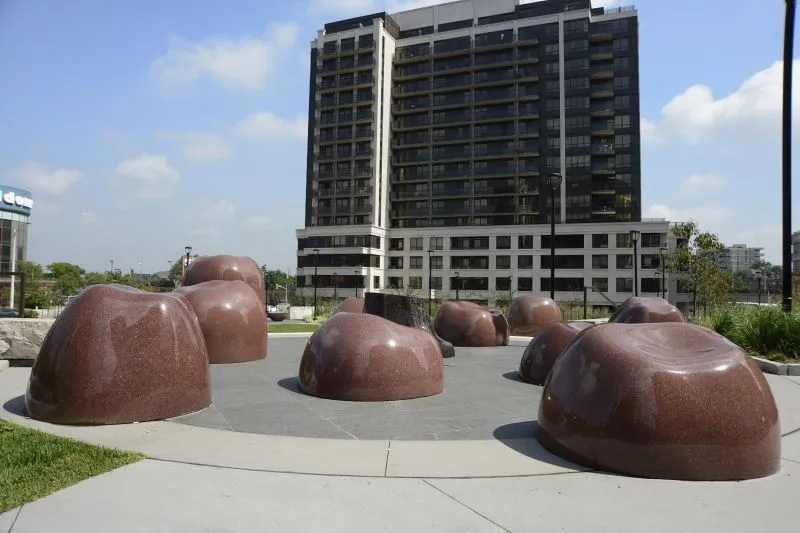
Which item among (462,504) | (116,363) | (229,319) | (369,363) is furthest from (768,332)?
(116,363)

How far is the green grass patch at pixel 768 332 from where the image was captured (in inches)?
520

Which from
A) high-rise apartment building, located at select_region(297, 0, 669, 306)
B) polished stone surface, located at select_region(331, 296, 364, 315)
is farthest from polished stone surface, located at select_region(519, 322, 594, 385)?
high-rise apartment building, located at select_region(297, 0, 669, 306)

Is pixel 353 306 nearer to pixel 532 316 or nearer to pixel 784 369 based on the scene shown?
pixel 532 316

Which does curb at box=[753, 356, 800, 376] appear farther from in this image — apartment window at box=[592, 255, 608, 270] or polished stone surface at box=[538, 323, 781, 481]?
apartment window at box=[592, 255, 608, 270]

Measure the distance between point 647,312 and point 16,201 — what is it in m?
91.6

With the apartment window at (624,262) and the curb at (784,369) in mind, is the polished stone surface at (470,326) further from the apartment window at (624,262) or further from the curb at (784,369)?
the apartment window at (624,262)

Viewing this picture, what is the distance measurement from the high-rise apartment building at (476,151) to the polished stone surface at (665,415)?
203 feet

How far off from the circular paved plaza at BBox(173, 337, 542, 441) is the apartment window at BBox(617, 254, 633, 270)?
2404 inches


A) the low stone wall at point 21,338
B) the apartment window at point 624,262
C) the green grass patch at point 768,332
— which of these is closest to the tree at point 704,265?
the apartment window at point 624,262

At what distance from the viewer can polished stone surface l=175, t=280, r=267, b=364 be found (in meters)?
12.5

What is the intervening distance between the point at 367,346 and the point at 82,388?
3.97 metres

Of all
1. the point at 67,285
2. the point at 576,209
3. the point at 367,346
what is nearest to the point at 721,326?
the point at 367,346

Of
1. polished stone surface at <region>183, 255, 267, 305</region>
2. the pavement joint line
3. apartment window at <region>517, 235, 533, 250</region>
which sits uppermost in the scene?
apartment window at <region>517, 235, 533, 250</region>

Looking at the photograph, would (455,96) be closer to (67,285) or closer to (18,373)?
(67,285)
